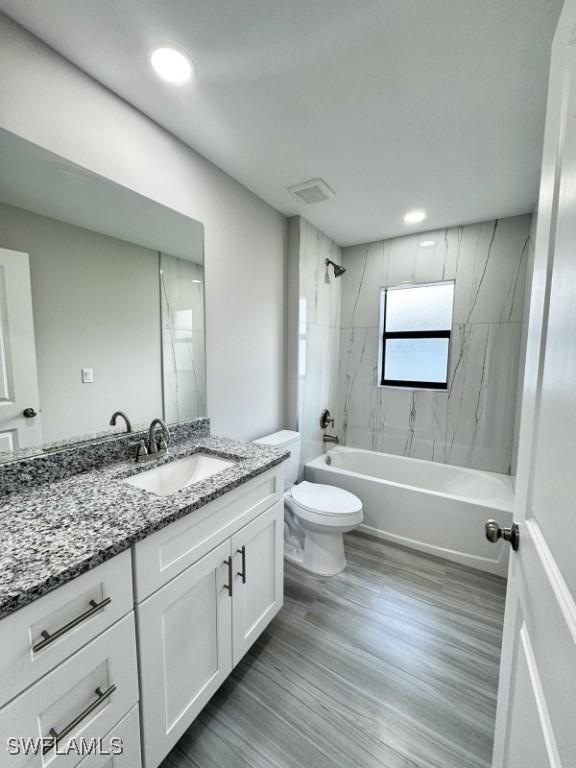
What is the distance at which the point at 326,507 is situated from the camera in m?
1.98

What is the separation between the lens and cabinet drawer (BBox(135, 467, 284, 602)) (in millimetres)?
873

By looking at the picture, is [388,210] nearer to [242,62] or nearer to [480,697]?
[242,62]

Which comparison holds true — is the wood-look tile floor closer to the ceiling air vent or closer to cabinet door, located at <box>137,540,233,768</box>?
cabinet door, located at <box>137,540,233,768</box>

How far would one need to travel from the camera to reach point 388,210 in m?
2.38

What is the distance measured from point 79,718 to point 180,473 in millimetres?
826

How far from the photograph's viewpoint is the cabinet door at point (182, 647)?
90 cm

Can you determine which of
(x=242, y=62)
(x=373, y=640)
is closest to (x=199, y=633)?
(x=373, y=640)

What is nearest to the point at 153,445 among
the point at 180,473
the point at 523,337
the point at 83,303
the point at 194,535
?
the point at 180,473

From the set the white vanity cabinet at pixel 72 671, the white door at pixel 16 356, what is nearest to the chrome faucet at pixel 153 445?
the white door at pixel 16 356

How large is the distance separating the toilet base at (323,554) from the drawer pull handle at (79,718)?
1.41 meters

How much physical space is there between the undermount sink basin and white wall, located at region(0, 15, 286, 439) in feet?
1.33

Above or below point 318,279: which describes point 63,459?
below

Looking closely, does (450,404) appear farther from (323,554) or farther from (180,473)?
(180,473)

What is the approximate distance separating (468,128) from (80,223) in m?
1.83
